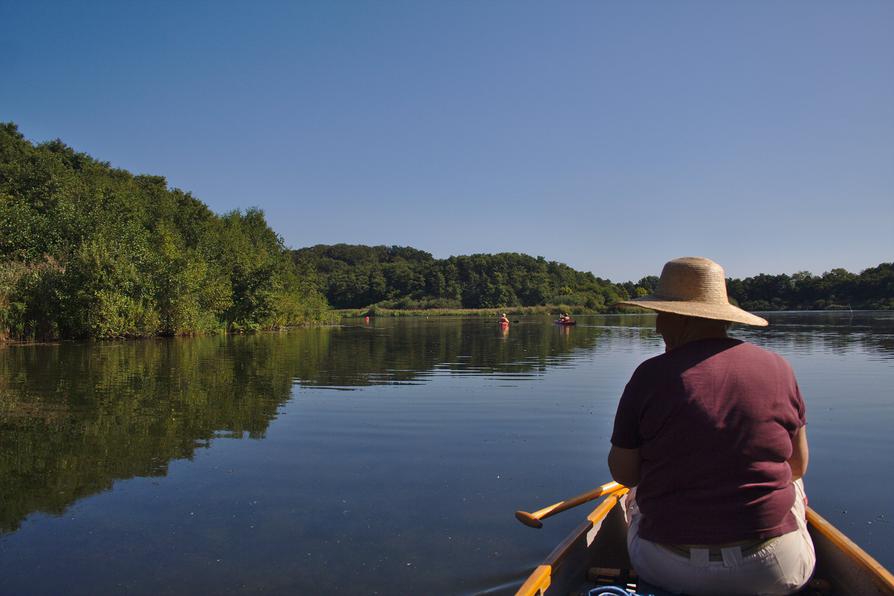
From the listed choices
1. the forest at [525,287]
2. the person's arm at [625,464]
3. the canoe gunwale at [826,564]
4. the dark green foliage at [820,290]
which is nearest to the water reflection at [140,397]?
the canoe gunwale at [826,564]

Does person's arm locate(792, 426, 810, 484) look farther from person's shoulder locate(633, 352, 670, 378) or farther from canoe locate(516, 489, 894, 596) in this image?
person's shoulder locate(633, 352, 670, 378)

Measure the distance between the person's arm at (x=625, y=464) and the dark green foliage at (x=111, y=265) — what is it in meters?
32.2

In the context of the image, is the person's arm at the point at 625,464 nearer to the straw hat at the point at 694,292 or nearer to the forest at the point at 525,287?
the straw hat at the point at 694,292

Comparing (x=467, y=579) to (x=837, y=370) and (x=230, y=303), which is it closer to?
(x=837, y=370)

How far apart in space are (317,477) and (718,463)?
5829mm

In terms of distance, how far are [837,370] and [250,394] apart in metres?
17.3

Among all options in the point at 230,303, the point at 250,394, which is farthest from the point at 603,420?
the point at 230,303

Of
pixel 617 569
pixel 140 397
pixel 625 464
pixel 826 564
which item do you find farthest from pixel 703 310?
pixel 140 397

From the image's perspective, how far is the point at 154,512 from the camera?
255 inches

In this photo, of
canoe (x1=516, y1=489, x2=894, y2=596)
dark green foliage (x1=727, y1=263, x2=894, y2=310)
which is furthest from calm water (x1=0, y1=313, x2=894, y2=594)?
dark green foliage (x1=727, y1=263, x2=894, y2=310)

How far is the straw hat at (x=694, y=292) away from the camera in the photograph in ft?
11.2

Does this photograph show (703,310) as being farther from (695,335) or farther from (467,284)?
(467,284)

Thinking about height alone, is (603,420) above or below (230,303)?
below

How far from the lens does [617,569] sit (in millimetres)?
4137
